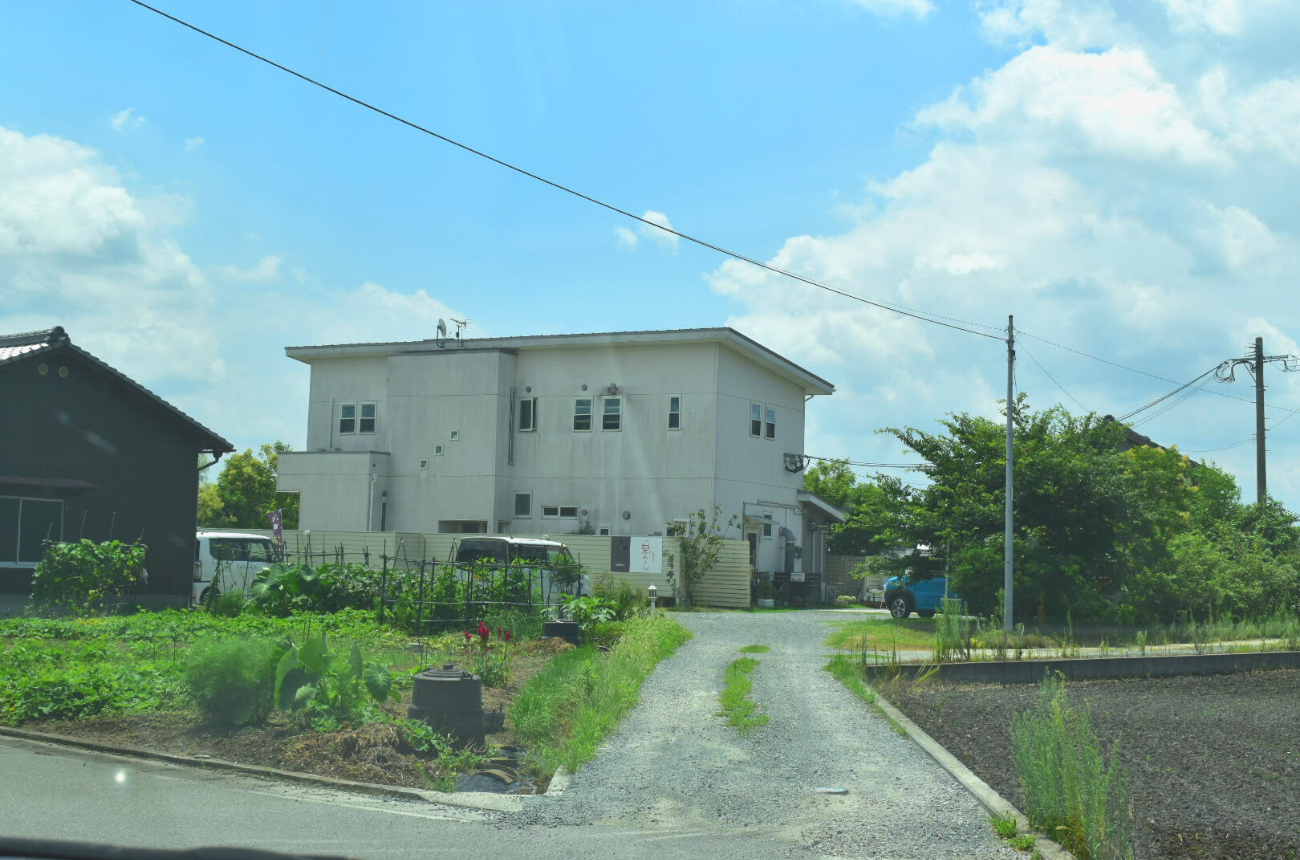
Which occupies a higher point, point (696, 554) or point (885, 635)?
point (696, 554)

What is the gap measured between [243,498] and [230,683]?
4866 centimetres

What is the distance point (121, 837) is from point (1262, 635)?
23.1 m

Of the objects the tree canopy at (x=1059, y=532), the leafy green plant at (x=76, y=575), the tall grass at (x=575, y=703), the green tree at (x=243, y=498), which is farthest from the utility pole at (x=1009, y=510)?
the green tree at (x=243, y=498)

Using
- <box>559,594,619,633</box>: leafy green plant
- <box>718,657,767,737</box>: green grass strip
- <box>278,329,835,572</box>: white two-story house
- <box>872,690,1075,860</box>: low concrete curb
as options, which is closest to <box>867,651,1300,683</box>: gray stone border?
<box>718,657,767,737</box>: green grass strip

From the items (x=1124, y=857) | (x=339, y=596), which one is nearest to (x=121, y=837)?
(x=1124, y=857)

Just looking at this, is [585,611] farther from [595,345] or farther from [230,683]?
[595,345]

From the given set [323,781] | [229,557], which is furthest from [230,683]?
[229,557]

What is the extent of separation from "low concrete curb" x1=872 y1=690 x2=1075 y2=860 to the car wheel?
17335 millimetres

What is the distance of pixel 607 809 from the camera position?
7.79m

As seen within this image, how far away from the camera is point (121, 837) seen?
6.36 metres

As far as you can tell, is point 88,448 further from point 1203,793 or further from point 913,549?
point 1203,793

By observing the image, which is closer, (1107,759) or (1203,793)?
(1203,793)

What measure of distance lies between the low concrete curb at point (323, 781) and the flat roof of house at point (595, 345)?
1051 inches

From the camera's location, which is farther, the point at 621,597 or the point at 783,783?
the point at 621,597
